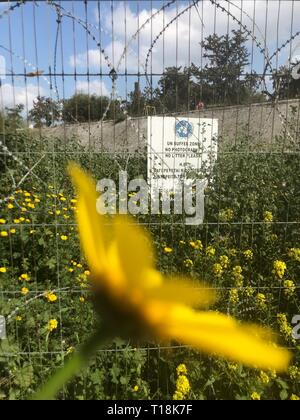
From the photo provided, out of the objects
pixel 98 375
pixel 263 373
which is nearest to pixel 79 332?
pixel 98 375

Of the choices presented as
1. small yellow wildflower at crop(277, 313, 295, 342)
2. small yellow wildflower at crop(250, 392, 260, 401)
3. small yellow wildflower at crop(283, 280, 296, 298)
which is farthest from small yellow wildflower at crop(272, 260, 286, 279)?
small yellow wildflower at crop(250, 392, 260, 401)

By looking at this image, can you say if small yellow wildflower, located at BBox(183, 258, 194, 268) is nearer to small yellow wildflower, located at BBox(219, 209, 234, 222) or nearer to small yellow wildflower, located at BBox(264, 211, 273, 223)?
small yellow wildflower, located at BBox(219, 209, 234, 222)

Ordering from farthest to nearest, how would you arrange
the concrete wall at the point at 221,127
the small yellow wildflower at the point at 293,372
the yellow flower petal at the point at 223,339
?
the concrete wall at the point at 221,127
the small yellow wildflower at the point at 293,372
the yellow flower petal at the point at 223,339

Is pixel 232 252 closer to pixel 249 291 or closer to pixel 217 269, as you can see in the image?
pixel 217 269

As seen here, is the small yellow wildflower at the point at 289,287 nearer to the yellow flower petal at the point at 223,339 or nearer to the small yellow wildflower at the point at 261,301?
the small yellow wildflower at the point at 261,301

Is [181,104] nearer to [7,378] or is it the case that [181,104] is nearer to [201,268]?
[201,268]

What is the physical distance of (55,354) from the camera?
1982mm

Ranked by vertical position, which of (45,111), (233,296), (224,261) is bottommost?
(233,296)

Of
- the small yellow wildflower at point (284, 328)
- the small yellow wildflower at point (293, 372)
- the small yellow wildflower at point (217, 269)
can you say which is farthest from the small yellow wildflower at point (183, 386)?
the small yellow wildflower at point (217, 269)

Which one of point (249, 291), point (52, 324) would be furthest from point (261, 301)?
point (52, 324)

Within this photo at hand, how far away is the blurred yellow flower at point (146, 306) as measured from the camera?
14cm

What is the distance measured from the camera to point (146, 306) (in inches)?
5.6
